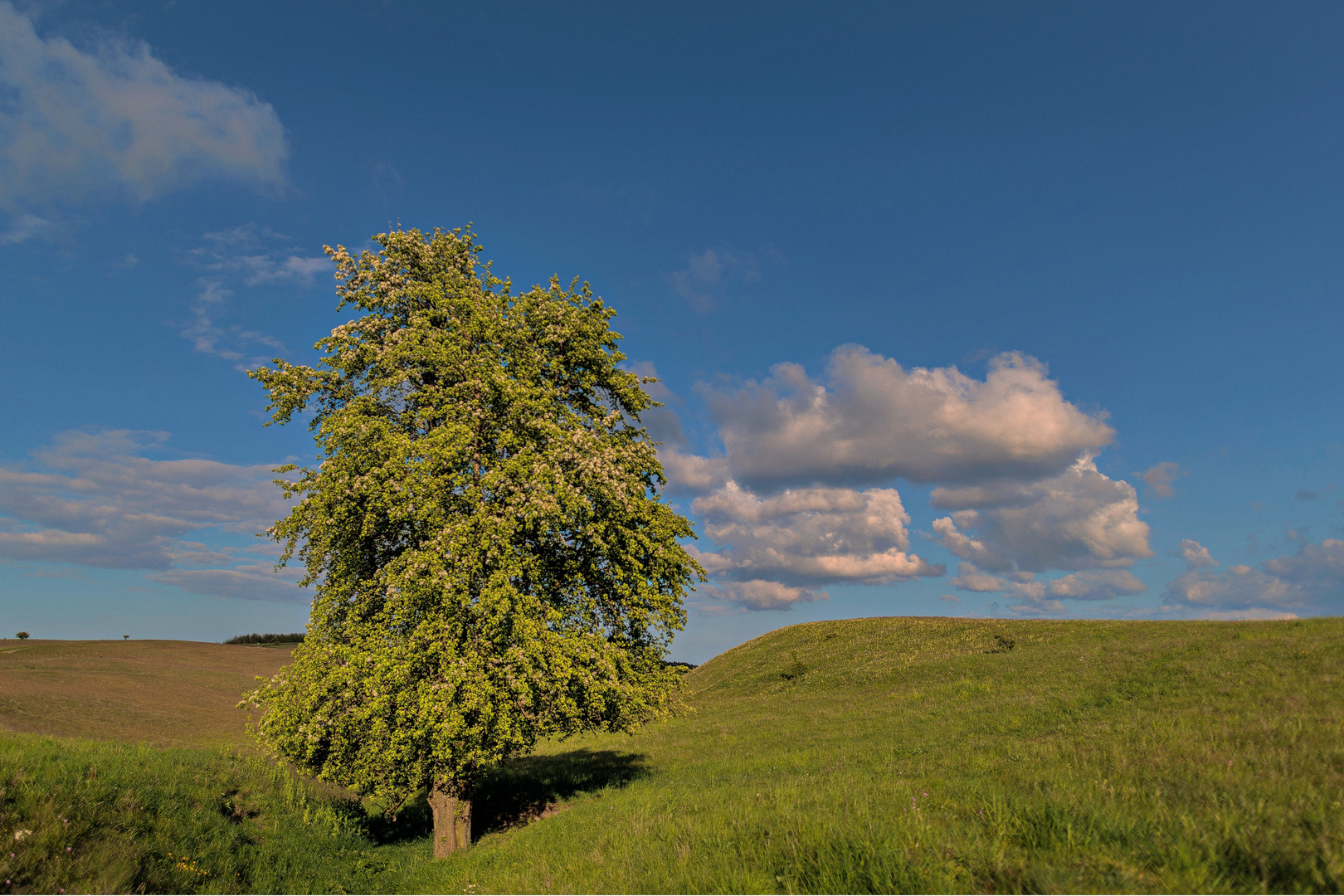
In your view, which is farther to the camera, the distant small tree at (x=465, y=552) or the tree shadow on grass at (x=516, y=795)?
the tree shadow on grass at (x=516, y=795)

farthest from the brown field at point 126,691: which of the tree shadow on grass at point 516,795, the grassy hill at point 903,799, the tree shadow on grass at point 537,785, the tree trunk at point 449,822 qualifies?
the tree trunk at point 449,822

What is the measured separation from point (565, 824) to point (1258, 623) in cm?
3865

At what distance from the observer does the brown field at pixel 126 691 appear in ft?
93.8

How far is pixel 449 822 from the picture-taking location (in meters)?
17.0

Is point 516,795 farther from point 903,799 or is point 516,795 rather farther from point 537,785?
point 903,799

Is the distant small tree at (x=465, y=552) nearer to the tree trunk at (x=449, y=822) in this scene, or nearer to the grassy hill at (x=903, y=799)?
the tree trunk at (x=449, y=822)

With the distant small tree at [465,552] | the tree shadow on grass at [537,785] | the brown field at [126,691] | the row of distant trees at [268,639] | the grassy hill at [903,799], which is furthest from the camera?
the row of distant trees at [268,639]

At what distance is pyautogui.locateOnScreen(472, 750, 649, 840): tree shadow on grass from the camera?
796 inches

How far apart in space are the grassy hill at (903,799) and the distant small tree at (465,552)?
7.90 feet

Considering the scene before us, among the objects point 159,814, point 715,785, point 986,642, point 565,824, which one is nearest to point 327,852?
point 159,814

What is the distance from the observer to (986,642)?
1780 inches

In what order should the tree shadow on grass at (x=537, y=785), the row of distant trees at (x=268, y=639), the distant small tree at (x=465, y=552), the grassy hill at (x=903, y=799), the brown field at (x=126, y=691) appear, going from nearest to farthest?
the grassy hill at (x=903, y=799) → the distant small tree at (x=465, y=552) → the tree shadow on grass at (x=537, y=785) → the brown field at (x=126, y=691) → the row of distant trees at (x=268, y=639)

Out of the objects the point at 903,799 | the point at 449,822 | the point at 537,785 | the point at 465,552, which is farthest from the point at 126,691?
the point at 903,799

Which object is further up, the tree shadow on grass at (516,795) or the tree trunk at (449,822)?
the tree trunk at (449,822)
